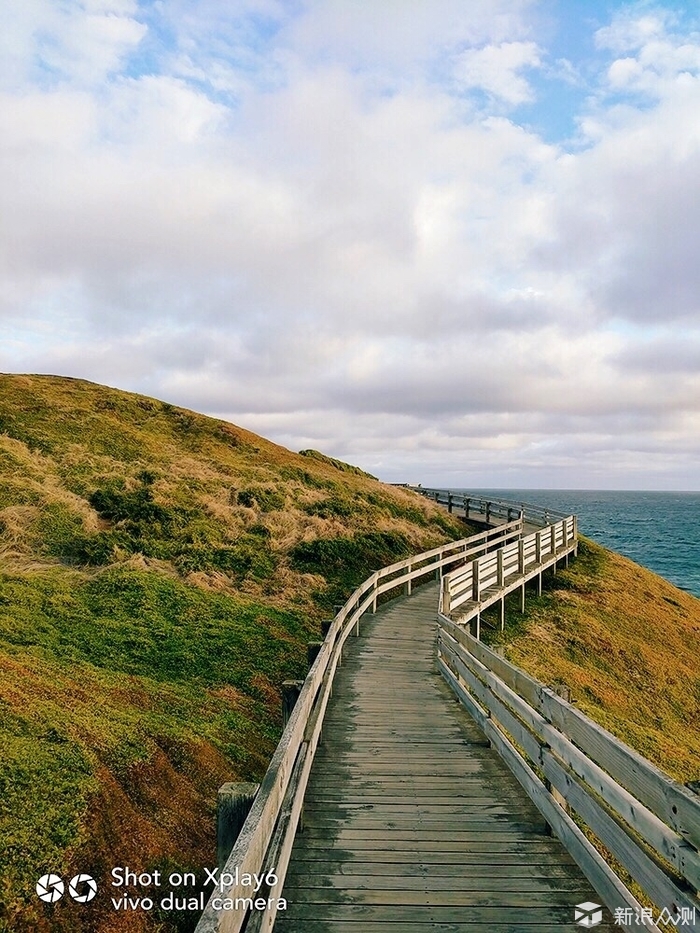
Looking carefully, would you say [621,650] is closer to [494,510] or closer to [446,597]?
[446,597]

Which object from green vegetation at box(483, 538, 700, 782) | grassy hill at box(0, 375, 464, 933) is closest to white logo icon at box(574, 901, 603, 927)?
grassy hill at box(0, 375, 464, 933)

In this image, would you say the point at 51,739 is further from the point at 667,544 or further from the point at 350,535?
the point at 667,544

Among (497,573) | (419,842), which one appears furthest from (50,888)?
(497,573)

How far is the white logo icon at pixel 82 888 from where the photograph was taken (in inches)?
174

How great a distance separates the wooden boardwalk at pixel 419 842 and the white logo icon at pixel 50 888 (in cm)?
170

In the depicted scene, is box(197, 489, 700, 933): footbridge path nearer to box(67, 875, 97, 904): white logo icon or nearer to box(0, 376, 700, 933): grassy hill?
box(0, 376, 700, 933): grassy hill

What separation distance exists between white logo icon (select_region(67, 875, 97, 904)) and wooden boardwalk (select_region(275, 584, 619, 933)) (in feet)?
5.06

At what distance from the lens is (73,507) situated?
17.0 meters

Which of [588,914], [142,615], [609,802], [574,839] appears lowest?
→ [142,615]

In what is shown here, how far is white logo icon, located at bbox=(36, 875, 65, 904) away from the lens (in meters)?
4.28

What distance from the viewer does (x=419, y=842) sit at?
4867 millimetres

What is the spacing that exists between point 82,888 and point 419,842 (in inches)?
104

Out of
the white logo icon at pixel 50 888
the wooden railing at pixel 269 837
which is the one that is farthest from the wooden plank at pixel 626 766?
the white logo icon at pixel 50 888

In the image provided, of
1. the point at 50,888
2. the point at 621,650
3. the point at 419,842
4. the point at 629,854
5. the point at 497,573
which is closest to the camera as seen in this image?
the point at 629,854
